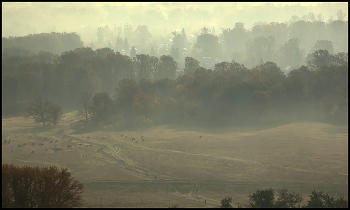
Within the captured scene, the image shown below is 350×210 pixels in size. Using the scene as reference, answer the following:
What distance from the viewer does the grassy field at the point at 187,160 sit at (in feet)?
115

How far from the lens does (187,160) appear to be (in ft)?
151

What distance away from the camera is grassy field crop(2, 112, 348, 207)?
1385 inches

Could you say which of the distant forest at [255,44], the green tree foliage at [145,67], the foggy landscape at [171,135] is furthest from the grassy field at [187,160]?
the distant forest at [255,44]

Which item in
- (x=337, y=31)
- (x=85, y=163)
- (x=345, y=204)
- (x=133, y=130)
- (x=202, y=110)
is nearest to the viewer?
(x=345, y=204)

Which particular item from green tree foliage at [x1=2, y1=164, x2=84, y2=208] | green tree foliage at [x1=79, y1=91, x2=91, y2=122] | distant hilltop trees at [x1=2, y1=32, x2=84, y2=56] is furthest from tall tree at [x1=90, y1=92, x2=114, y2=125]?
distant hilltop trees at [x1=2, y1=32, x2=84, y2=56]

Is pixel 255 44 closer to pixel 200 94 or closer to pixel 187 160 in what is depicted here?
pixel 200 94

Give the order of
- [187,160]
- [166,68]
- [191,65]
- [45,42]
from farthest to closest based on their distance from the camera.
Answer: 1. [45,42]
2. [166,68]
3. [191,65]
4. [187,160]

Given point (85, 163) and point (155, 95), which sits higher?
point (155, 95)

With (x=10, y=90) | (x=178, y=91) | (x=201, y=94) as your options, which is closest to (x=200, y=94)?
(x=201, y=94)

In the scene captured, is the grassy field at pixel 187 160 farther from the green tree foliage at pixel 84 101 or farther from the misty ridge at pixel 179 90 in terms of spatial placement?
the green tree foliage at pixel 84 101

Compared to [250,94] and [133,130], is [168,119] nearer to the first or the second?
[133,130]

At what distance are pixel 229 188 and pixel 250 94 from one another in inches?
1701

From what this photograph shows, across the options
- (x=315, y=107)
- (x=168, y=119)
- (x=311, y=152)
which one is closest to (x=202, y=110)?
(x=168, y=119)

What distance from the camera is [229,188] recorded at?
36.1m
